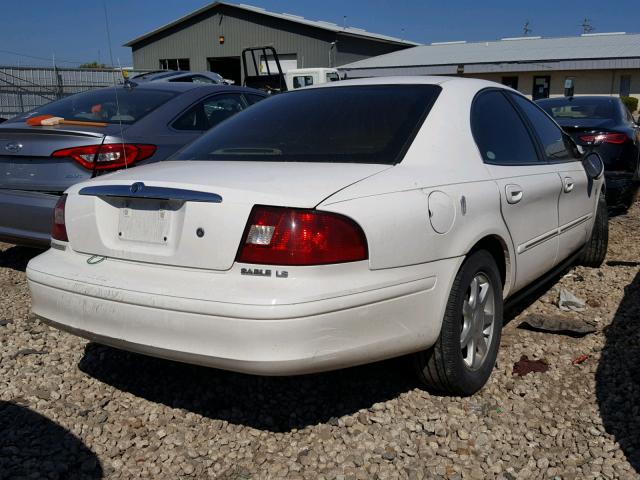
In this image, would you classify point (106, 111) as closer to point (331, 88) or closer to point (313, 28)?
point (331, 88)

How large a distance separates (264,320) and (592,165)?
3.42 metres

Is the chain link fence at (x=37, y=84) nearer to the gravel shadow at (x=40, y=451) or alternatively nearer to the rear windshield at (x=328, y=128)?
the rear windshield at (x=328, y=128)

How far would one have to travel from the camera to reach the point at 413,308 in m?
2.78

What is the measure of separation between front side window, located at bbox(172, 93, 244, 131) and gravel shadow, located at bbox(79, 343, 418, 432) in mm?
2403

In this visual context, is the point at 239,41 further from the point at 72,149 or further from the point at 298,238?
the point at 298,238

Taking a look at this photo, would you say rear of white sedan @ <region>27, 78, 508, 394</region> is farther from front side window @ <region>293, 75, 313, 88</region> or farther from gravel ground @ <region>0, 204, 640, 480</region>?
front side window @ <region>293, 75, 313, 88</region>

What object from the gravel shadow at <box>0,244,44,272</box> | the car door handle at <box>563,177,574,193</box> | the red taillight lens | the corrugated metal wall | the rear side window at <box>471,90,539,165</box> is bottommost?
the gravel shadow at <box>0,244,44,272</box>

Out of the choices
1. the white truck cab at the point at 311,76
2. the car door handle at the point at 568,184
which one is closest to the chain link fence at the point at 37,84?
the white truck cab at the point at 311,76

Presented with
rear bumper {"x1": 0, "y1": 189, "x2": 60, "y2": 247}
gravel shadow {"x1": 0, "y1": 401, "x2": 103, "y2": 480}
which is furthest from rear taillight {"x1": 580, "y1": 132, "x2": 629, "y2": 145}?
gravel shadow {"x1": 0, "y1": 401, "x2": 103, "y2": 480}

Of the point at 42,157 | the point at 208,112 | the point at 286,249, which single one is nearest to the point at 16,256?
the point at 42,157

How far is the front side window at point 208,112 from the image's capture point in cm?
555

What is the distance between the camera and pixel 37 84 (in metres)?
23.8

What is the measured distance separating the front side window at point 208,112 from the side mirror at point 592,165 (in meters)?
2.76

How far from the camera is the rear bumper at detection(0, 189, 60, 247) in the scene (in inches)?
189
